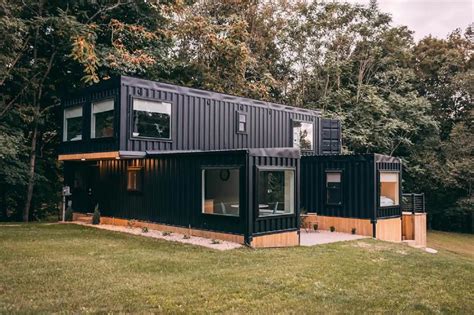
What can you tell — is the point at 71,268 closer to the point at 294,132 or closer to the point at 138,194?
the point at 138,194

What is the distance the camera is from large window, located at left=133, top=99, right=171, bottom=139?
13.4 metres

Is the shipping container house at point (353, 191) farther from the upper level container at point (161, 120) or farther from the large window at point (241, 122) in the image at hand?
the upper level container at point (161, 120)

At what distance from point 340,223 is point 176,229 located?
5709mm

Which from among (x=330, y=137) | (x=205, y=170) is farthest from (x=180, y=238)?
(x=330, y=137)

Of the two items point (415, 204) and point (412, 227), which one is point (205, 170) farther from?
point (415, 204)

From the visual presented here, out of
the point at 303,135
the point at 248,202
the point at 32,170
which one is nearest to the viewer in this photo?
the point at 248,202

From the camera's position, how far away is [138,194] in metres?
13.9

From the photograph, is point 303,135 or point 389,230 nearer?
point 389,230

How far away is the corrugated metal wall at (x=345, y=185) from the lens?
13875 mm

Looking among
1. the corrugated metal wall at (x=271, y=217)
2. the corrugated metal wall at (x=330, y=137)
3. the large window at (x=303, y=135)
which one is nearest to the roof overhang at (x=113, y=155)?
the corrugated metal wall at (x=271, y=217)

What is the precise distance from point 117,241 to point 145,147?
12.5 feet

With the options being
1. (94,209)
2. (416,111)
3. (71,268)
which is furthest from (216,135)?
(416,111)

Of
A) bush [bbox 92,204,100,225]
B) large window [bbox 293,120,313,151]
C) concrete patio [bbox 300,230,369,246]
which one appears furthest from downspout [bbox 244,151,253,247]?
large window [bbox 293,120,313,151]

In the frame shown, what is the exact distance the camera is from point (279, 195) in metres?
12.0
